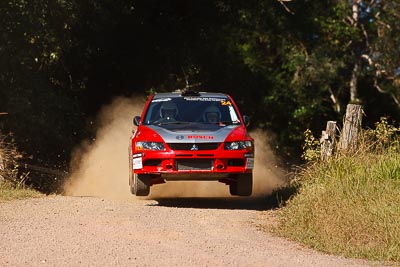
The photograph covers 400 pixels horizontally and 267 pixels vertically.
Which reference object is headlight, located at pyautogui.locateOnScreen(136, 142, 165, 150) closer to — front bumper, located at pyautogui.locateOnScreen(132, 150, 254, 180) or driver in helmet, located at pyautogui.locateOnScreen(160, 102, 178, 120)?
front bumper, located at pyautogui.locateOnScreen(132, 150, 254, 180)

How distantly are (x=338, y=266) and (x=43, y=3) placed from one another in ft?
46.5

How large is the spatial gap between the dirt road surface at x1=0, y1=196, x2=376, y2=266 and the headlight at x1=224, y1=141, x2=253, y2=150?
0.89 meters

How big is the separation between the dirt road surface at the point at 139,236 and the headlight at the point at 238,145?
895 millimetres

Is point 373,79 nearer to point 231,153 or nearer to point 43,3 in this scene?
point 43,3

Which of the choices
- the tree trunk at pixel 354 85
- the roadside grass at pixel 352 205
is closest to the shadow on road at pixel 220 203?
the roadside grass at pixel 352 205

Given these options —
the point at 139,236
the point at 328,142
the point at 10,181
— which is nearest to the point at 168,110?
the point at 328,142

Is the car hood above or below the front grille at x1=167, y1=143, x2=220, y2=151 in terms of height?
above

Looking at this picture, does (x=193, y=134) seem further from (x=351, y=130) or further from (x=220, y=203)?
(x=351, y=130)

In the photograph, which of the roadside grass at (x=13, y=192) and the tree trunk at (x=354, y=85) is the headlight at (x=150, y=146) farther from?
the tree trunk at (x=354, y=85)

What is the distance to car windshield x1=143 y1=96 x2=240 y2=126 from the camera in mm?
15820

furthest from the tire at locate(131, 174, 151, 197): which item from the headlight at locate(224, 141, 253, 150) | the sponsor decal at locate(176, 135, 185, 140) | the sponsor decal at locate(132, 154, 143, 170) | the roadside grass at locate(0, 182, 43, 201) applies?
the roadside grass at locate(0, 182, 43, 201)

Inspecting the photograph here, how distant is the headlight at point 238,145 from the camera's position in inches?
577

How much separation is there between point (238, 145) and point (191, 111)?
1.57 metres

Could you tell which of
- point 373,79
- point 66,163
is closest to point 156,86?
point 66,163
